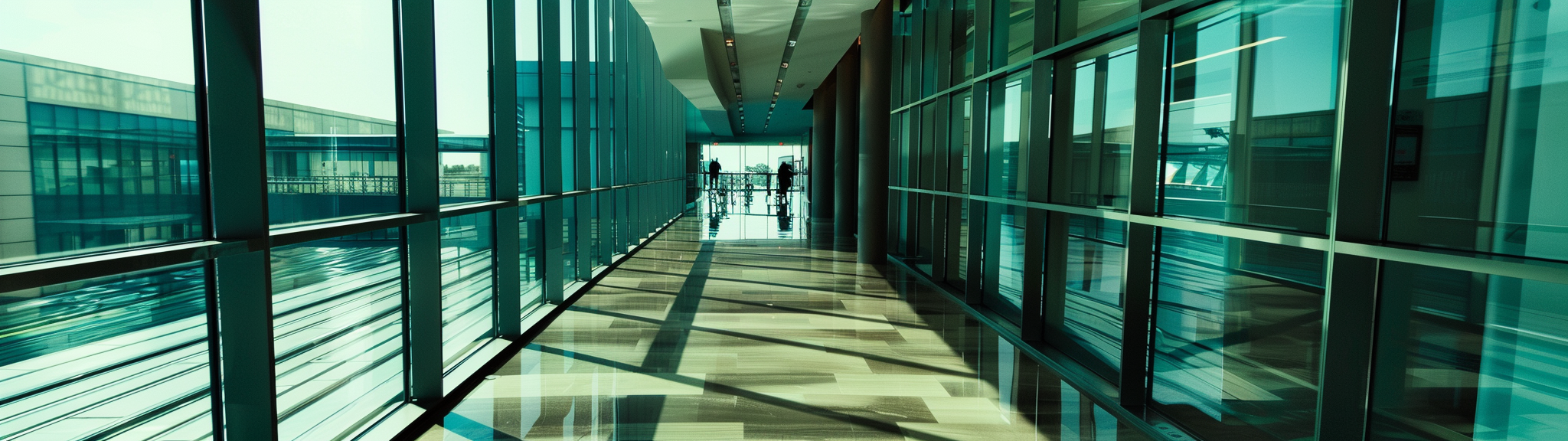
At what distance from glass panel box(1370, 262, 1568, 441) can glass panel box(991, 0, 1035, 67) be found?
3.16 meters

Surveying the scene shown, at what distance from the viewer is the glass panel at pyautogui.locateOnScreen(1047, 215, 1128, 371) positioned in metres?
5.11

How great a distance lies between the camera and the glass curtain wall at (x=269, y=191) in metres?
2.00

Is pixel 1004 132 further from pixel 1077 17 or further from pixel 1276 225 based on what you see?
pixel 1276 225

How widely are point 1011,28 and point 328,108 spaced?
15.8 ft

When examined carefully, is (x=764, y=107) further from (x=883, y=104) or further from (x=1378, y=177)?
(x=1378, y=177)

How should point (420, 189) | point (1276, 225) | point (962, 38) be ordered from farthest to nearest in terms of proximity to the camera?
point (962, 38), point (1276, 225), point (420, 189)

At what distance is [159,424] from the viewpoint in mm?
3771

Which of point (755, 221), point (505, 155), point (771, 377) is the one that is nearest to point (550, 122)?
point (505, 155)

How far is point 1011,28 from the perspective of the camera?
233 inches

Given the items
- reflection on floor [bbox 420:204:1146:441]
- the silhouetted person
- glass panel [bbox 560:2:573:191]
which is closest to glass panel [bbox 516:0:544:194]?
glass panel [bbox 560:2:573:191]

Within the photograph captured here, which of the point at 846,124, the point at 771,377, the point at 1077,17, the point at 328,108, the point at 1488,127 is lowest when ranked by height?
the point at 771,377

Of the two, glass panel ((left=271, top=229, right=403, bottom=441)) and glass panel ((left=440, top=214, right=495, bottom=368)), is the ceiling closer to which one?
glass panel ((left=440, top=214, right=495, bottom=368))

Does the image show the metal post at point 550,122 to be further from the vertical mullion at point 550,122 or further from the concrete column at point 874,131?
the concrete column at point 874,131

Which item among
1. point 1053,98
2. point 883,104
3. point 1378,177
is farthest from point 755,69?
point 1378,177
